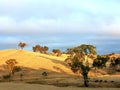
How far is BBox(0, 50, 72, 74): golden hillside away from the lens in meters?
140

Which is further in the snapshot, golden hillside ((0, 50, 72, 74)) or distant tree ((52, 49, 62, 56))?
distant tree ((52, 49, 62, 56))

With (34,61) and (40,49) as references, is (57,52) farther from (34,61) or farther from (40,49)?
(34,61)

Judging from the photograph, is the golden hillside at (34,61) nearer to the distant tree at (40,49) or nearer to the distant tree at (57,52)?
the distant tree at (57,52)

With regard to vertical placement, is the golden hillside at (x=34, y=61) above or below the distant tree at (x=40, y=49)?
below

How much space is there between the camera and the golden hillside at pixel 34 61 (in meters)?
140

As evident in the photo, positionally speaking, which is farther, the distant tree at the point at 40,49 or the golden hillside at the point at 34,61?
the distant tree at the point at 40,49

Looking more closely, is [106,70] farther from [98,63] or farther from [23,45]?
[23,45]

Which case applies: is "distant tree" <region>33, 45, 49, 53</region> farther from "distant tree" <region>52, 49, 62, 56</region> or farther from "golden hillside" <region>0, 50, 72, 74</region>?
"golden hillside" <region>0, 50, 72, 74</region>

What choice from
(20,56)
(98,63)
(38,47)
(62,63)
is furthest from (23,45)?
(98,63)

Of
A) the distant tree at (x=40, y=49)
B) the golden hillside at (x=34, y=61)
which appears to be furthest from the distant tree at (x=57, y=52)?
the golden hillside at (x=34, y=61)

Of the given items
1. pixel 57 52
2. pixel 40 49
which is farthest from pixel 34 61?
pixel 40 49

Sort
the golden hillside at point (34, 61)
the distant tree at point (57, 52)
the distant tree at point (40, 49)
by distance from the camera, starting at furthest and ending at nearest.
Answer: the distant tree at point (40, 49) < the distant tree at point (57, 52) < the golden hillside at point (34, 61)

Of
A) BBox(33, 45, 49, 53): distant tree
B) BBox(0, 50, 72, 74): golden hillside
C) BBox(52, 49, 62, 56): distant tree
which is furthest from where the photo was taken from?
BBox(33, 45, 49, 53): distant tree

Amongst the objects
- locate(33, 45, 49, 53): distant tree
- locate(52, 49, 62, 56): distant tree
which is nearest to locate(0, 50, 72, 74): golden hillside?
locate(52, 49, 62, 56): distant tree
